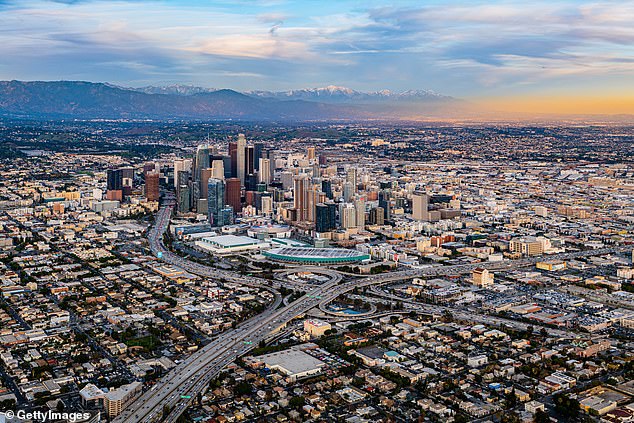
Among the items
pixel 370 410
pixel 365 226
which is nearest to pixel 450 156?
pixel 365 226

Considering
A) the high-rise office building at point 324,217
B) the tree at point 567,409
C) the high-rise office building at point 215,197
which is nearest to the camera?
the tree at point 567,409

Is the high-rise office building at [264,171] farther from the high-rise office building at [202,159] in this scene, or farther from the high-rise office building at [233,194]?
the high-rise office building at [233,194]

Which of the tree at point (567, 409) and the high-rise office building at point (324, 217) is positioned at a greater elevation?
the high-rise office building at point (324, 217)

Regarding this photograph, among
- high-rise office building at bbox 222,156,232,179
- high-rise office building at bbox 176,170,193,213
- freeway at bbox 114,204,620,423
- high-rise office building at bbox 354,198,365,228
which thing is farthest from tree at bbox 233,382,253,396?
high-rise office building at bbox 222,156,232,179

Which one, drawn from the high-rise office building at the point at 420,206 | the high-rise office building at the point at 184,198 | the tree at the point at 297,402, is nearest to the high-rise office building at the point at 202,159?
the high-rise office building at the point at 184,198

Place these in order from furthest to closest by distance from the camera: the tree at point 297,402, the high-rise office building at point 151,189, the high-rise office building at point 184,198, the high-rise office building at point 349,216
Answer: the high-rise office building at point 151,189
the high-rise office building at point 184,198
the high-rise office building at point 349,216
the tree at point 297,402

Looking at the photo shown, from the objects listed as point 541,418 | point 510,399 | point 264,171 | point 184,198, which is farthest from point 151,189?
point 541,418

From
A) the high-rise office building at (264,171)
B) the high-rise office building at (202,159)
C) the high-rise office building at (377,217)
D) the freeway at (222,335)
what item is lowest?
the freeway at (222,335)
